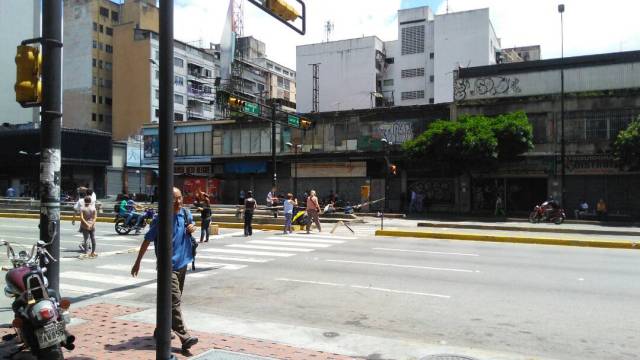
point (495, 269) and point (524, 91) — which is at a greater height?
point (524, 91)

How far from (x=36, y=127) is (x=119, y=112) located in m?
27.0

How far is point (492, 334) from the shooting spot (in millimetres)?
7098

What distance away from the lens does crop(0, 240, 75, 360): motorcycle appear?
17.2ft

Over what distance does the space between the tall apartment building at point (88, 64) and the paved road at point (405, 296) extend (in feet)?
235

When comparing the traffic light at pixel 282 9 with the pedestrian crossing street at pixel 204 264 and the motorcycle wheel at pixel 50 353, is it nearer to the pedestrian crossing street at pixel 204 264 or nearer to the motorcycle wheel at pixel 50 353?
the pedestrian crossing street at pixel 204 264

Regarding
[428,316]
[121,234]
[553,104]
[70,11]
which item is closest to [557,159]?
[553,104]

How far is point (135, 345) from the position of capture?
6156 millimetres

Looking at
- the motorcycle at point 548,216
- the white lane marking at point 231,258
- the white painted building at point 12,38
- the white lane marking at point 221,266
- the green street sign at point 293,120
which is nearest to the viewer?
the white lane marking at point 221,266

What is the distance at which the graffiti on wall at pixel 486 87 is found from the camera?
3525 centimetres

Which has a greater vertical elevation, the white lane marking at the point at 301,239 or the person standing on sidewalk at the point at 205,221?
the person standing on sidewalk at the point at 205,221

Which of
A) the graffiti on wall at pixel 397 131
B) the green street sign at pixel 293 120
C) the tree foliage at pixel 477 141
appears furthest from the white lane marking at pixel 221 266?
the graffiti on wall at pixel 397 131

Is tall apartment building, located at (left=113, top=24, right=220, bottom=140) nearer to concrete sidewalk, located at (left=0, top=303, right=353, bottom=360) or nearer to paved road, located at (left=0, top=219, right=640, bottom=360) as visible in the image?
paved road, located at (left=0, top=219, right=640, bottom=360)

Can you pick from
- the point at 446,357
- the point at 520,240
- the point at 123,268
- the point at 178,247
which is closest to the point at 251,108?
the point at 520,240

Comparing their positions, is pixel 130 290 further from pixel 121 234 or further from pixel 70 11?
pixel 70 11
